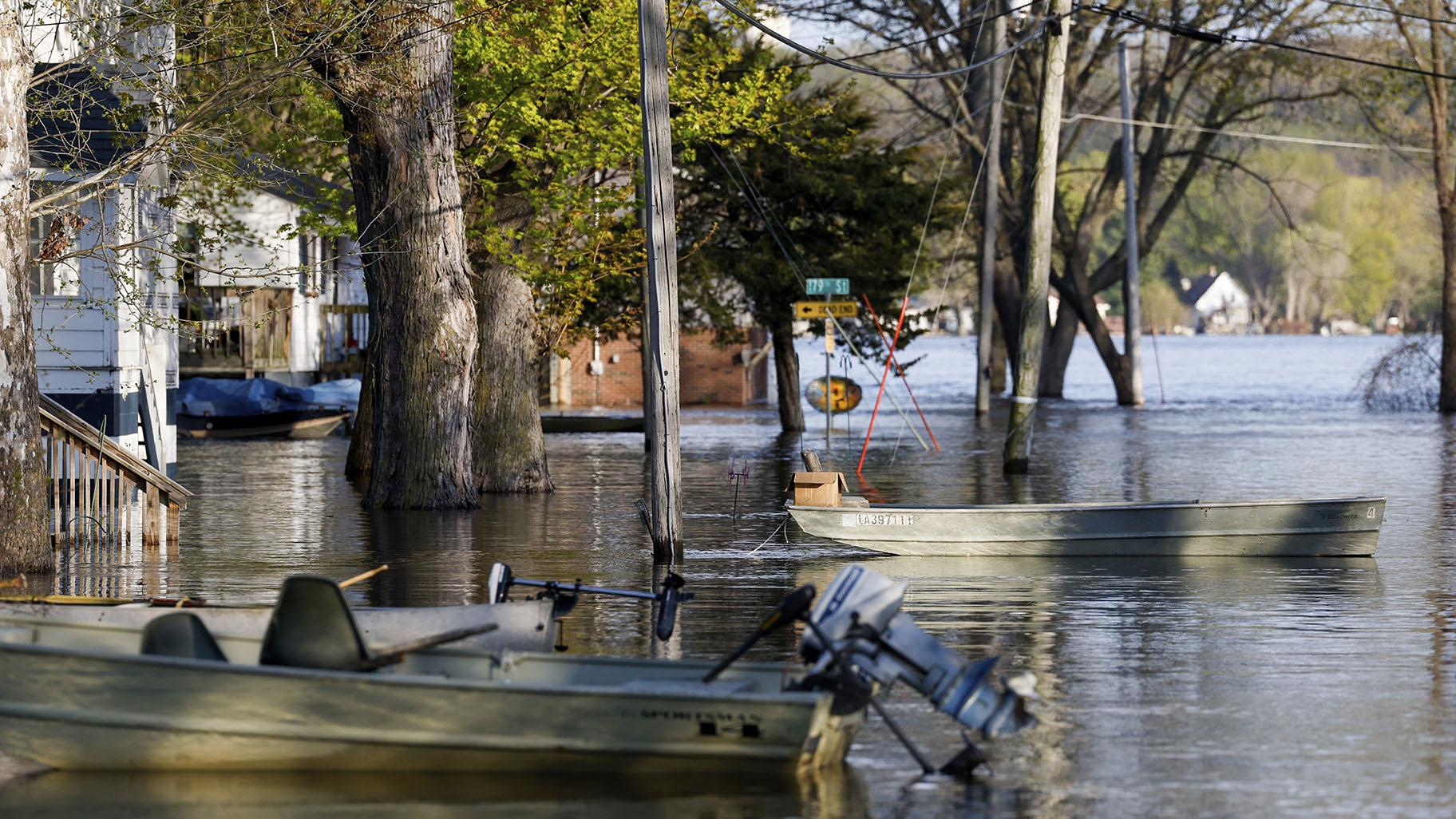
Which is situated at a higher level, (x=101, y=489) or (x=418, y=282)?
(x=418, y=282)

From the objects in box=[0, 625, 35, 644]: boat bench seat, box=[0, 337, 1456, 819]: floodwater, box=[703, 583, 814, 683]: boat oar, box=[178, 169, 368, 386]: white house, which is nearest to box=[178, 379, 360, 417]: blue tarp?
box=[178, 169, 368, 386]: white house

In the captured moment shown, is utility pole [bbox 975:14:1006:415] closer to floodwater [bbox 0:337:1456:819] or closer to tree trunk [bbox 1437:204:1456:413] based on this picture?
tree trunk [bbox 1437:204:1456:413]

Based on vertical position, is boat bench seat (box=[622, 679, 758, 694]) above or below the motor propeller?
below

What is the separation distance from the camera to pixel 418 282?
2448 centimetres

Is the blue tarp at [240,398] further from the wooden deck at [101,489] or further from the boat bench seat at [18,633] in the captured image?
the boat bench seat at [18,633]

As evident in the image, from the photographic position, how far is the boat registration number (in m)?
19.3

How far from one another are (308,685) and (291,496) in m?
18.2

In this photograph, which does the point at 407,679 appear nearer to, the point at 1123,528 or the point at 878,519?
the point at 878,519

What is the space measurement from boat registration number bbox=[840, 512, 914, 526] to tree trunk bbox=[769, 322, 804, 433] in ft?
78.2

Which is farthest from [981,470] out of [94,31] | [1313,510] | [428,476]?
[94,31]

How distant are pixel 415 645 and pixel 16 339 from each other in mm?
7275

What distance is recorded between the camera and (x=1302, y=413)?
54.8m

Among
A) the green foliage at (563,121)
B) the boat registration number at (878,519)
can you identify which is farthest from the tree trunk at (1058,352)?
the boat registration number at (878,519)

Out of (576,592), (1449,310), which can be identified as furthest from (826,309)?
(1449,310)
